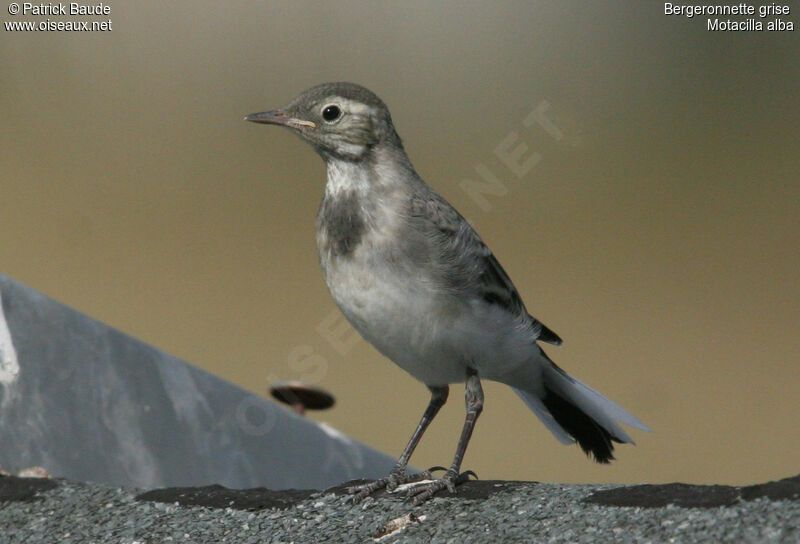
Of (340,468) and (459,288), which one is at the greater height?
(459,288)

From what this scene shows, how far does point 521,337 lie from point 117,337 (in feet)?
6.16

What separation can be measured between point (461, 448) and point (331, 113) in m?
1.39

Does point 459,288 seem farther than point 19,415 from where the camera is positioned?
No

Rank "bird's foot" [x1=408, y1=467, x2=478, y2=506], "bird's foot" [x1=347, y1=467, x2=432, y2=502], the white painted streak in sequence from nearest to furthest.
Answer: "bird's foot" [x1=408, y1=467, x2=478, y2=506], "bird's foot" [x1=347, y1=467, x2=432, y2=502], the white painted streak

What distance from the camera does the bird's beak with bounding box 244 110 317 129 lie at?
154 inches

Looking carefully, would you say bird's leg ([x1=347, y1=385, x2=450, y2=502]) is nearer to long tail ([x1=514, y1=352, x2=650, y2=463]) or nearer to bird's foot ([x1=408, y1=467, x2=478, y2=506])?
bird's foot ([x1=408, y1=467, x2=478, y2=506])

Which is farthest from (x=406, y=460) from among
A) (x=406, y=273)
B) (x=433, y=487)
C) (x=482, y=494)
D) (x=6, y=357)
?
(x=6, y=357)

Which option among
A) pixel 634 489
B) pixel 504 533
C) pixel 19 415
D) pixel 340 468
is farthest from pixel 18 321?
pixel 634 489

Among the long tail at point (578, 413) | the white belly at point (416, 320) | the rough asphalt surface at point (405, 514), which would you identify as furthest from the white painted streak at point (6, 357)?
the long tail at point (578, 413)

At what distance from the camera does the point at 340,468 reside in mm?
5293

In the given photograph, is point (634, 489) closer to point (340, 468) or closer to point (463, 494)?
point (463, 494)

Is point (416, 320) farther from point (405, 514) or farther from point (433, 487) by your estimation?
point (405, 514)

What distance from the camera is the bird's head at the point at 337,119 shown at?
3904mm

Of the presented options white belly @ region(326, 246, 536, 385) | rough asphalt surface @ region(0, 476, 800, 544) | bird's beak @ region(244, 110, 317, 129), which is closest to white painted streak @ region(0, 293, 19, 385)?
rough asphalt surface @ region(0, 476, 800, 544)
